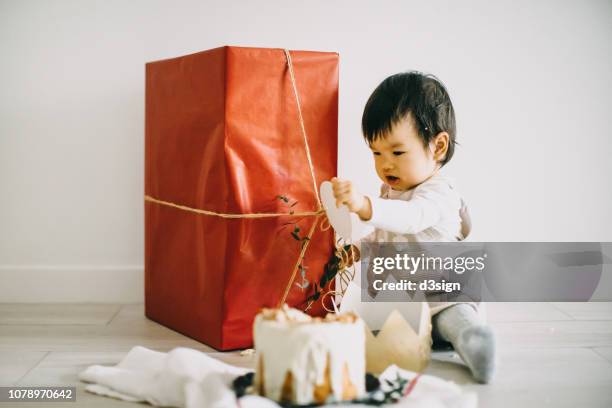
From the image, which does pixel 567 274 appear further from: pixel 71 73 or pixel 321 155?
pixel 71 73

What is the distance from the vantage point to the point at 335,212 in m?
1.15

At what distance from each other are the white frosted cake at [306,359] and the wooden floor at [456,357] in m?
0.23

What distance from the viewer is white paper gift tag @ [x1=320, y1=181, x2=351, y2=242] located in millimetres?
1131

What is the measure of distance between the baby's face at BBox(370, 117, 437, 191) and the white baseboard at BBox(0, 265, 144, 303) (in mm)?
675

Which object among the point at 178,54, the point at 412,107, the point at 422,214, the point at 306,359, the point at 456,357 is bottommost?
the point at 456,357

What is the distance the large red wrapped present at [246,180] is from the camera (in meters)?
1.19

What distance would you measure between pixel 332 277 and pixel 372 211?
0.23 metres

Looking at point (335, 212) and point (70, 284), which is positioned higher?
point (335, 212)

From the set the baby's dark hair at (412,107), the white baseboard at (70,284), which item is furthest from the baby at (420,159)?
the white baseboard at (70,284)

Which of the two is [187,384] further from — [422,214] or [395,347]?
[422,214]

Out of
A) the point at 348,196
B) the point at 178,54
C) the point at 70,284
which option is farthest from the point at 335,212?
the point at 70,284

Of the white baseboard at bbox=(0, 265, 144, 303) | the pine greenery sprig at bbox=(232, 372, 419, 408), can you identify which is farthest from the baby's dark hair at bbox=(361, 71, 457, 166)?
the white baseboard at bbox=(0, 265, 144, 303)

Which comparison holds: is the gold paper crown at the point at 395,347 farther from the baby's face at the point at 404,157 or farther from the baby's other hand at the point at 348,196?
the baby's face at the point at 404,157

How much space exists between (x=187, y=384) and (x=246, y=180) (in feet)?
1.36
